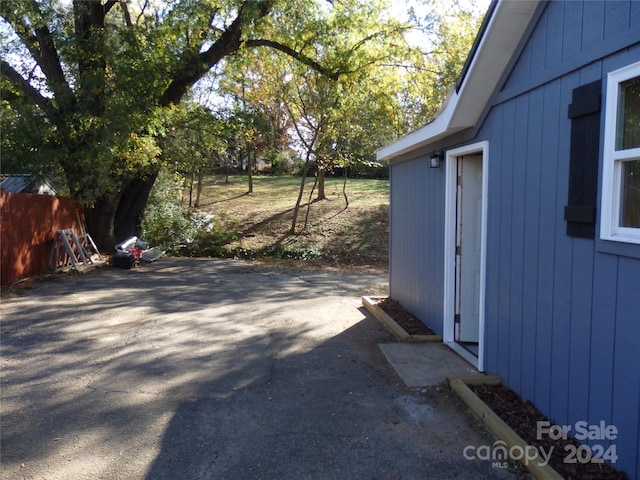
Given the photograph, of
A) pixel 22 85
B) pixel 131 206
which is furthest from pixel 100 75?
pixel 131 206

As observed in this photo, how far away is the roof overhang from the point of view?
12.2 ft

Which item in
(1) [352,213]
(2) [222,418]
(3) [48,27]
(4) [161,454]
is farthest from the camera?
(1) [352,213]

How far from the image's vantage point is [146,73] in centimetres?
1072

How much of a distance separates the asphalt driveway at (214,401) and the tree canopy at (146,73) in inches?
187

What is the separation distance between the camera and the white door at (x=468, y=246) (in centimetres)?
533

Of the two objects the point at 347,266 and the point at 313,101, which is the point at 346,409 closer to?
the point at 347,266

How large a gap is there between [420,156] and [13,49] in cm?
1118

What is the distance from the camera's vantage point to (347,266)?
14.2 metres

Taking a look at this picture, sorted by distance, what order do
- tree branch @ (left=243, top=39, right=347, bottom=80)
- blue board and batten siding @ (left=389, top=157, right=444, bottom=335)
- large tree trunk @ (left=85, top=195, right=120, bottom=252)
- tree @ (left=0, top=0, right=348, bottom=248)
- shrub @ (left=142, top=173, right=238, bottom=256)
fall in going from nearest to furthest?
blue board and batten siding @ (left=389, top=157, right=444, bottom=335) → tree @ (left=0, top=0, right=348, bottom=248) → tree branch @ (left=243, top=39, right=347, bottom=80) → large tree trunk @ (left=85, top=195, right=120, bottom=252) → shrub @ (left=142, top=173, right=238, bottom=256)

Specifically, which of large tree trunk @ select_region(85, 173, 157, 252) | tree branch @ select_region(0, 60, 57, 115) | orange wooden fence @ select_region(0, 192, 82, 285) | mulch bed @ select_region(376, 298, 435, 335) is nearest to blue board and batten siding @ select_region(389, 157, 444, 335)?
mulch bed @ select_region(376, 298, 435, 335)

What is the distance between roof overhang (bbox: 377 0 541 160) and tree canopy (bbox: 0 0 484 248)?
24.9ft

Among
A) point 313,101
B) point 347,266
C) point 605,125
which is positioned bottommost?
point 347,266

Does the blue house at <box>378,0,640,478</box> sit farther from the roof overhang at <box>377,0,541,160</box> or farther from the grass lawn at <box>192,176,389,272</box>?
the grass lawn at <box>192,176,389,272</box>

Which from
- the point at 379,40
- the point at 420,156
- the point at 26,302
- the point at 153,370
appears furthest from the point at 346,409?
the point at 379,40
